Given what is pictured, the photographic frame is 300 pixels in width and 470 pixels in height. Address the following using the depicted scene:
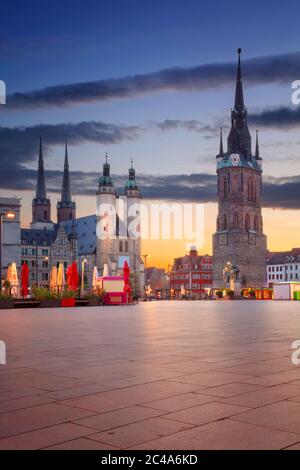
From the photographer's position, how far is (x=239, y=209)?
6599 inches

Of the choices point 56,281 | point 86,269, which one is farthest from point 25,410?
point 86,269

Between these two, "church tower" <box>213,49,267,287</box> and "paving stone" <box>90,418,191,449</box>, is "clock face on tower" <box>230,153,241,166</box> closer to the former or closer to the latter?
"church tower" <box>213,49,267,287</box>

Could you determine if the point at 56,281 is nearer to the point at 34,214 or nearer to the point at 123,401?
the point at 123,401

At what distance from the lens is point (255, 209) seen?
172 metres

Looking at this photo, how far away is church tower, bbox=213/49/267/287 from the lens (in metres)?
164

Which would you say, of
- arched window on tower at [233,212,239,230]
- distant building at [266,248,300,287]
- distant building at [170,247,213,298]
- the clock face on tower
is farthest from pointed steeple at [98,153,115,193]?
distant building at [266,248,300,287]

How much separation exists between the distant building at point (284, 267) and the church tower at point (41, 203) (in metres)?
70.1

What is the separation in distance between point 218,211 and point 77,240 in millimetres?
40112

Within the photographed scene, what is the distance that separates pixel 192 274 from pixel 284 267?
99.3ft

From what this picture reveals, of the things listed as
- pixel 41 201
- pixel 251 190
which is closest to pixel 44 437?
pixel 251 190

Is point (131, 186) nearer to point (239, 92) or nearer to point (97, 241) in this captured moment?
point (97, 241)

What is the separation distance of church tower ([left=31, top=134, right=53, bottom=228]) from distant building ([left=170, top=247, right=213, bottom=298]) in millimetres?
42714

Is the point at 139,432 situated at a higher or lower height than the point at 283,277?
lower

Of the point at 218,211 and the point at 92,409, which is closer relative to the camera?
the point at 92,409
